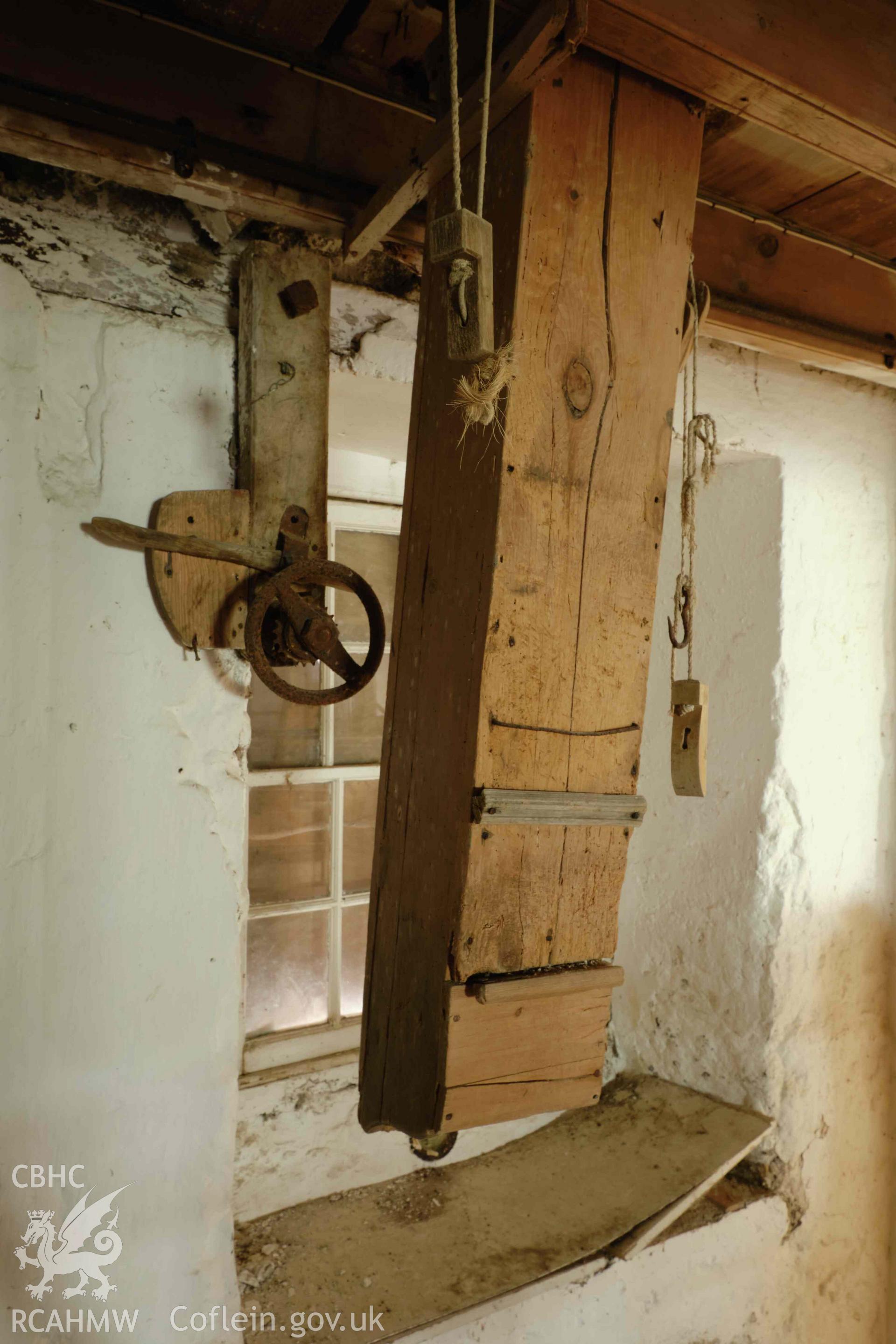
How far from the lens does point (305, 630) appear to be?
1.08 metres

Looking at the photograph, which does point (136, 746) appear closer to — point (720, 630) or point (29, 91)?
point (29, 91)

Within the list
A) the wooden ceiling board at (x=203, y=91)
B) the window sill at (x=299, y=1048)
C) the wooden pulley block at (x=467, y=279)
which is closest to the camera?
the wooden pulley block at (x=467, y=279)

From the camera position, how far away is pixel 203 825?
1141 mm

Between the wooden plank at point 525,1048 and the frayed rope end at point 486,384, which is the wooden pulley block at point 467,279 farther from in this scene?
the wooden plank at point 525,1048

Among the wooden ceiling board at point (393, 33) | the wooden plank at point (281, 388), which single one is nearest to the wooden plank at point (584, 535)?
the wooden ceiling board at point (393, 33)

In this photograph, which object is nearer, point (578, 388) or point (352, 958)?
point (578, 388)

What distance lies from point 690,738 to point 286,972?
1.12m

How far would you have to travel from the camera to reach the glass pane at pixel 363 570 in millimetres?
1823

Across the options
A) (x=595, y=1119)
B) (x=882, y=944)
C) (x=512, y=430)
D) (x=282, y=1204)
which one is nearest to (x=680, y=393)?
(x=512, y=430)

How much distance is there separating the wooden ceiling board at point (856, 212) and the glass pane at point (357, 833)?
1.30 m

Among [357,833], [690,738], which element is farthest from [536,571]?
[357,833]

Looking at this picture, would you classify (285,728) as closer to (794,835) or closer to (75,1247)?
(75,1247)

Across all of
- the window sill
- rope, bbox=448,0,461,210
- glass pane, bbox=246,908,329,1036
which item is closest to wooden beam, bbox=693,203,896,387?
rope, bbox=448,0,461,210

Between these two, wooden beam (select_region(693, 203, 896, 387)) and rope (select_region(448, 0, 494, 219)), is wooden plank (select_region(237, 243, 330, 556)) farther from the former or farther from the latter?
wooden beam (select_region(693, 203, 896, 387))
